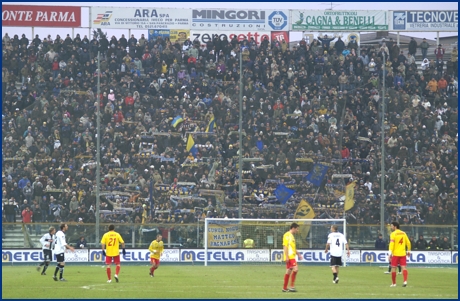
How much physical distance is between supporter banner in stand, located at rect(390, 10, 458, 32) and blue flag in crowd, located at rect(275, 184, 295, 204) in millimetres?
21722

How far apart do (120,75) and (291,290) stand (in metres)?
30.6

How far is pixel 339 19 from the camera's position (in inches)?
2394

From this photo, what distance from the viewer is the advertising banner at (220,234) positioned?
40.6 metres

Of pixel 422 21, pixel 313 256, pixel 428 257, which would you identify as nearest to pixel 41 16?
pixel 422 21

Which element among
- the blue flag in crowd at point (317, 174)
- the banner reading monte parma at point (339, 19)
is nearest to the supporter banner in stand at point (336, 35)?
the banner reading monte parma at point (339, 19)

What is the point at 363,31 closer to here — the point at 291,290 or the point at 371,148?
the point at 371,148

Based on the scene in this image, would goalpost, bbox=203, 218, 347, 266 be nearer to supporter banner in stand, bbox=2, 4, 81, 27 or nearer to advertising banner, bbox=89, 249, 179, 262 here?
advertising banner, bbox=89, 249, 179, 262

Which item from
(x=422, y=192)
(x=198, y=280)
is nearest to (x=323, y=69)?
(x=422, y=192)

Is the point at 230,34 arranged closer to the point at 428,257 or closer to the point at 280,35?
the point at 280,35

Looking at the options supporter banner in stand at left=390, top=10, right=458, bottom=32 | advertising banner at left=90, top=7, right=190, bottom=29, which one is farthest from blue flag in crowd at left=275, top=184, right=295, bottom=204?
supporter banner in stand at left=390, top=10, right=458, bottom=32

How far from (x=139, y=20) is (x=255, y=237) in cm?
2372

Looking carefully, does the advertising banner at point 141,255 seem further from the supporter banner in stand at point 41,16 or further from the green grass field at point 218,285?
the supporter banner in stand at point 41,16

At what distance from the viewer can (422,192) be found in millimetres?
45062

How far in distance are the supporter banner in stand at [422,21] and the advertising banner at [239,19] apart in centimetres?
792
